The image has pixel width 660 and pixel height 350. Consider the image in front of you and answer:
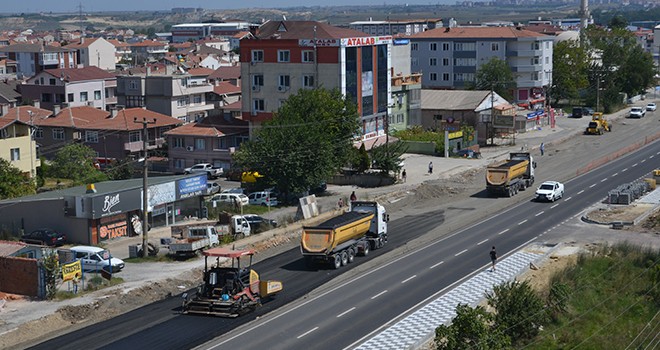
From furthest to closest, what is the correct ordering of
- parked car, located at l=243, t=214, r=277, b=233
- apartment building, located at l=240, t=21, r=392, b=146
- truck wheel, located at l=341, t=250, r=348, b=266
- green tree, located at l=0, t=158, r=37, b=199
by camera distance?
apartment building, located at l=240, t=21, r=392, b=146
green tree, located at l=0, t=158, r=37, b=199
parked car, located at l=243, t=214, r=277, b=233
truck wheel, located at l=341, t=250, r=348, b=266

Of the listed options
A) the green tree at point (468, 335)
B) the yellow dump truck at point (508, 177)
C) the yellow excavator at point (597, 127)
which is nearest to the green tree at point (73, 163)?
the yellow dump truck at point (508, 177)

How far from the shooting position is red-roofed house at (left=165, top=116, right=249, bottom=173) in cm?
7500

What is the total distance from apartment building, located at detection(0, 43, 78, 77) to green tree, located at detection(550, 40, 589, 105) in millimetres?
64739

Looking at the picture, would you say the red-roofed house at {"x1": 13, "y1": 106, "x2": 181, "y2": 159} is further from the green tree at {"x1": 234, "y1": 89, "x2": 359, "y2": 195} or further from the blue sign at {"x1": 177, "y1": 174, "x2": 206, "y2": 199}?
the blue sign at {"x1": 177, "y1": 174, "x2": 206, "y2": 199}

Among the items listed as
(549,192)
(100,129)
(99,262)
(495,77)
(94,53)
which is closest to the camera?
(99,262)

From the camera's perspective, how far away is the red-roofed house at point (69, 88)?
97375mm

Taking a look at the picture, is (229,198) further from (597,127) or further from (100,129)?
(597,127)

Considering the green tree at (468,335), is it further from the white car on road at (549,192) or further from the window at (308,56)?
the window at (308,56)

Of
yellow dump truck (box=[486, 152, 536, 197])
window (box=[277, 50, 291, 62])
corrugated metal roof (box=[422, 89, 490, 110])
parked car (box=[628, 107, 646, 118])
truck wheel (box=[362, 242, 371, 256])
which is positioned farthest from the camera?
parked car (box=[628, 107, 646, 118])

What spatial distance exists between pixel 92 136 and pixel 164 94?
11517 millimetres

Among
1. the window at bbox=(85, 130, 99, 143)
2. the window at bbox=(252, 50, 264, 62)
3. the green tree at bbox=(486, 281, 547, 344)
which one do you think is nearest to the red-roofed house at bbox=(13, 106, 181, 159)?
the window at bbox=(85, 130, 99, 143)

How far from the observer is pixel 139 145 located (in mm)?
77188

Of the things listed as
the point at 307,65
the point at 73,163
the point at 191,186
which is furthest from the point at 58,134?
the point at 191,186

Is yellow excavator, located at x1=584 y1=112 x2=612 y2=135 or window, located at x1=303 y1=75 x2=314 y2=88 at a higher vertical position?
window, located at x1=303 y1=75 x2=314 y2=88
